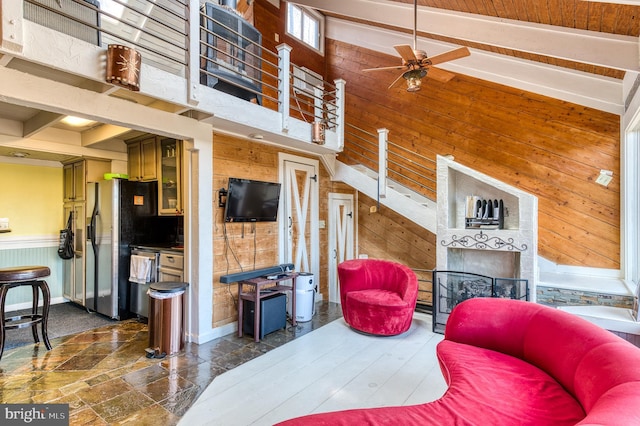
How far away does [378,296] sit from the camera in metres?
3.92

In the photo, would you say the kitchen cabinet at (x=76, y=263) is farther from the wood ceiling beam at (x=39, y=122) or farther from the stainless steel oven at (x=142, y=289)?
the wood ceiling beam at (x=39, y=122)

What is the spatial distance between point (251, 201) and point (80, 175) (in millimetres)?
2911

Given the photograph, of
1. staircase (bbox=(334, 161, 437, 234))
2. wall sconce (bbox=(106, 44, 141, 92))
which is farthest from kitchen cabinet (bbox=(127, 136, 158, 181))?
staircase (bbox=(334, 161, 437, 234))

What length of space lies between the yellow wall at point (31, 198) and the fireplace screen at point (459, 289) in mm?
5843

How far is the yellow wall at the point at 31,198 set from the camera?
486 centimetres

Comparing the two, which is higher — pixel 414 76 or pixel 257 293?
pixel 414 76

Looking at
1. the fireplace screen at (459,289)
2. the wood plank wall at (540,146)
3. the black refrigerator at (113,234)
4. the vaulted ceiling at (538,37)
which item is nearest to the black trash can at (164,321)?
Result: the black refrigerator at (113,234)

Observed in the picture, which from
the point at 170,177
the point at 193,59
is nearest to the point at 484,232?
the point at 193,59

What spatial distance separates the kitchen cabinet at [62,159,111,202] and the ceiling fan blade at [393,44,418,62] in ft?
14.3

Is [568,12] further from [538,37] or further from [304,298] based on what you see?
[304,298]

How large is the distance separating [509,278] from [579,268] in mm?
1654

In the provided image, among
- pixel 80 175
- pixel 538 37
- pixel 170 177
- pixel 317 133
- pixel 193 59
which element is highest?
pixel 538 37

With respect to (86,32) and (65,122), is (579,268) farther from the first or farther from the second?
(65,122)

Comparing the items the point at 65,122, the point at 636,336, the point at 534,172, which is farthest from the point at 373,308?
the point at 65,122
